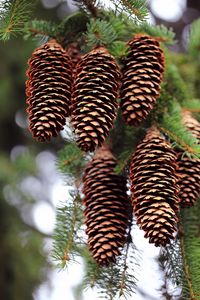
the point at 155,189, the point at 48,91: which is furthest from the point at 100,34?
the point at 155,189

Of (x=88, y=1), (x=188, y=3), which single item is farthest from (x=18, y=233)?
(x=88, y=1)

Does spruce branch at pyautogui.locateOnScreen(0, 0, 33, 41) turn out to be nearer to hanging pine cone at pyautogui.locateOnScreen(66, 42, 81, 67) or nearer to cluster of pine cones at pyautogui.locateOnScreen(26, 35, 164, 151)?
cluster of pine cones at pyautogui.locateOnScreen(26, 35, 164, 151)

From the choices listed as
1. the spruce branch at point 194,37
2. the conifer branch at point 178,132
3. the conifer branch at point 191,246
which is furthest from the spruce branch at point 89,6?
the spruce branch at point 194,37

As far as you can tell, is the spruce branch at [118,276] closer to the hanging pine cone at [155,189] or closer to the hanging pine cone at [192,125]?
the hanging pine cone at [155,189]

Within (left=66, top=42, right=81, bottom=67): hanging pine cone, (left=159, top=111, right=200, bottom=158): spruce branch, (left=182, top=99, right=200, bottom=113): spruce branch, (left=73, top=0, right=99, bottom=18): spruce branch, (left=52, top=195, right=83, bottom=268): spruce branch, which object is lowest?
(left=52, top=195, right=83, bottom=268): spruce branch

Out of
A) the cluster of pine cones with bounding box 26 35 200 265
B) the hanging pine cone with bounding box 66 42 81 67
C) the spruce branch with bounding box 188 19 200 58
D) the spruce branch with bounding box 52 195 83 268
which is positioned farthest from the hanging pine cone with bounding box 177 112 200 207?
the spruce branch with bounding box 188 19 200 58

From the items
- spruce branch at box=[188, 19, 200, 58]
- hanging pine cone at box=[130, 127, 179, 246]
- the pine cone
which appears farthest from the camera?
spruce branch at box=[188, 19, 200, 58]

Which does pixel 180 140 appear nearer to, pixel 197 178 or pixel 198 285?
pixel 197 178

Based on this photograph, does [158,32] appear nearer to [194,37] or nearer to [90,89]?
[90,89]
